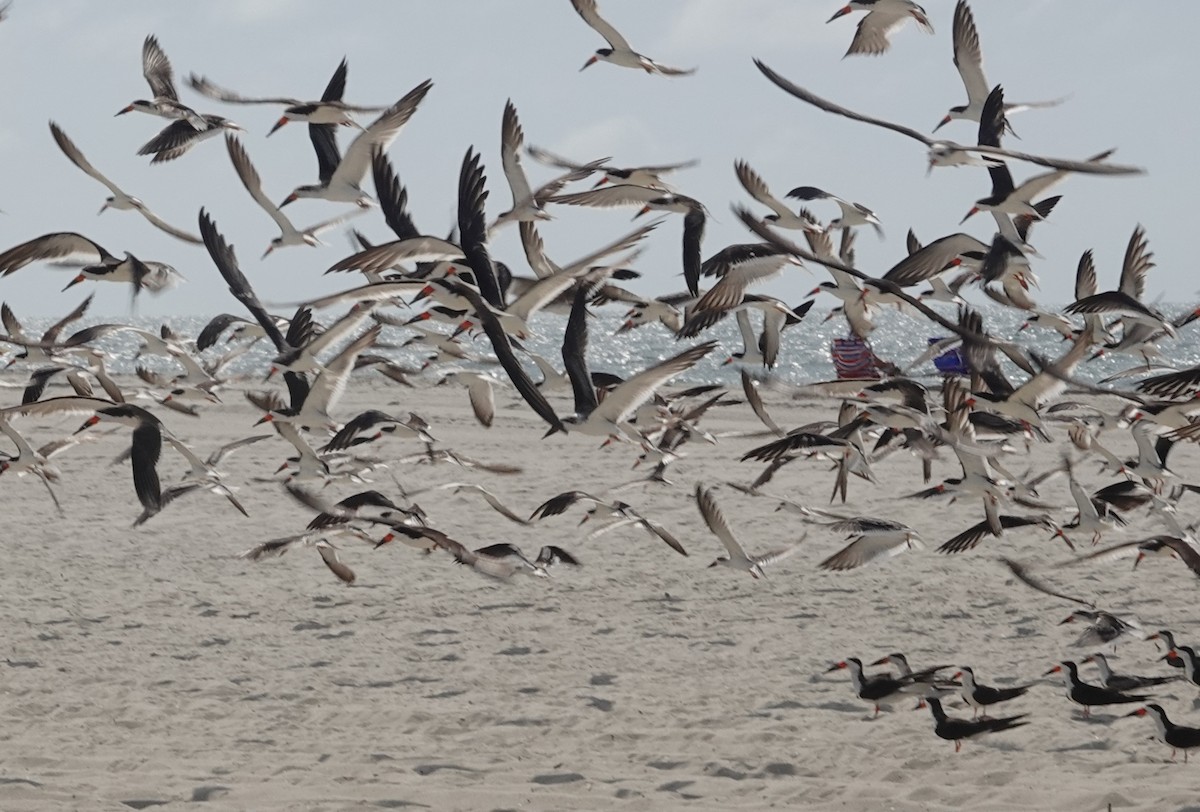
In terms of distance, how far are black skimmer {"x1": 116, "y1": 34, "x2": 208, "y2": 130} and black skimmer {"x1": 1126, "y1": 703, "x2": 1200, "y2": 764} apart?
7.14 m

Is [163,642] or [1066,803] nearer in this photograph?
[1066,803]

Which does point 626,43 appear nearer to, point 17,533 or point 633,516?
point 633,516

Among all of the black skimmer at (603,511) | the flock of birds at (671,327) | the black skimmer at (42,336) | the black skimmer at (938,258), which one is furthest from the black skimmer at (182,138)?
the black skimmer at (938,258)

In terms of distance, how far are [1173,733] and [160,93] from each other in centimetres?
801

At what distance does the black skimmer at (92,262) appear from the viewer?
9430mm

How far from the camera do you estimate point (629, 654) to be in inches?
442

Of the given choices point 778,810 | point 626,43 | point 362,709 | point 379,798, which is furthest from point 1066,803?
Answer: point 626,43

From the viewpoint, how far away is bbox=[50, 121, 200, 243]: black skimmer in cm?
1027

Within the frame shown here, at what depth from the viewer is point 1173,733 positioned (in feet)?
27.9

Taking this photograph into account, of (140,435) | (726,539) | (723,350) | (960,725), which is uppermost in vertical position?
(723,350)

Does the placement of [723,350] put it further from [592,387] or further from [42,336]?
[592,387]

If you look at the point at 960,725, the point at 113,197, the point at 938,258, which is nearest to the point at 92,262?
the point at 113,197

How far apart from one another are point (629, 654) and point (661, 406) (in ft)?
6.77

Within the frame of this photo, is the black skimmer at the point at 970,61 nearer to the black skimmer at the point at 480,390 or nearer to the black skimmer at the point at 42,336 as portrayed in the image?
the black skimmer at the point at 480,390
